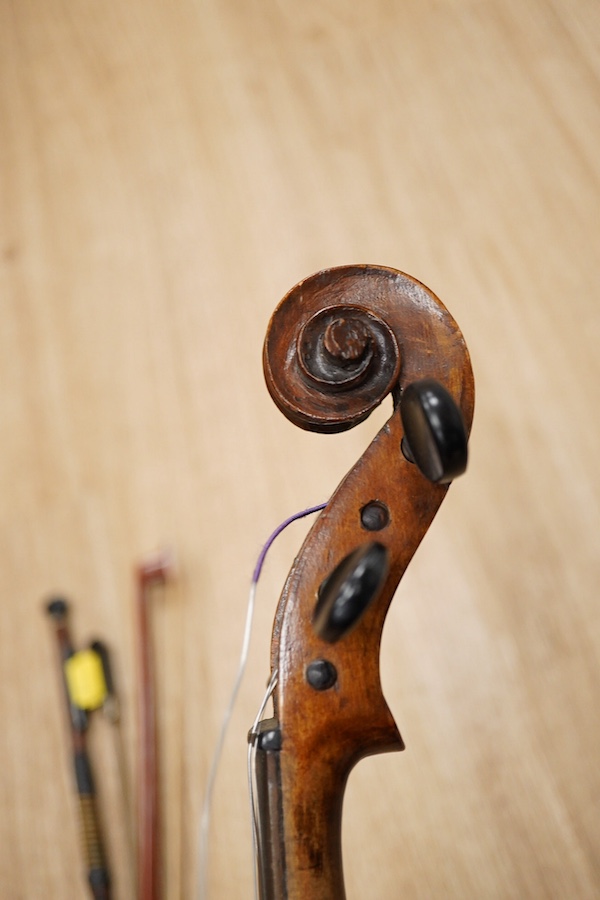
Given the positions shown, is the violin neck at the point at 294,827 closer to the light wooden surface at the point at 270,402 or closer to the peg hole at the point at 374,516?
the peg hole at the point at 374,516

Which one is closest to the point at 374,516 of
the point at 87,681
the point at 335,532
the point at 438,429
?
the point at 335,532

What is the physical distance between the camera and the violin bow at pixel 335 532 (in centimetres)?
44

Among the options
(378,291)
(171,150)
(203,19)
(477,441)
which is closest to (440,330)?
(378,291)

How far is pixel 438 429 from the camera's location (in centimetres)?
35

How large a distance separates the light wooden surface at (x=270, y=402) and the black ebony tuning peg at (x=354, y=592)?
1.95ft

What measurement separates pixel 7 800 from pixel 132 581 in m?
0.29

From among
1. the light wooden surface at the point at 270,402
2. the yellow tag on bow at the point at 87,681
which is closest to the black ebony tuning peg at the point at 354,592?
the light wooden surface at the point at 270,402

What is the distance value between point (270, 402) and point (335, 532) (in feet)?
2.00

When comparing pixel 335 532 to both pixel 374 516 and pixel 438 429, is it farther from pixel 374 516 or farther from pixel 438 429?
pixel 438 429

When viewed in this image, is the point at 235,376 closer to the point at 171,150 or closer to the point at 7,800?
the point at 171,150

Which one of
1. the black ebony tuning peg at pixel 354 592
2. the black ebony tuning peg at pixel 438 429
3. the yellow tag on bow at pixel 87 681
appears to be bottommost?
the black ebony tuning peg at pixel 354 592

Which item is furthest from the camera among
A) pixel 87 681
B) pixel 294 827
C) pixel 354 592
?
pixel 87 681

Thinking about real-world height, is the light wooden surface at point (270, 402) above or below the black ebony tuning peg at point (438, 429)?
above

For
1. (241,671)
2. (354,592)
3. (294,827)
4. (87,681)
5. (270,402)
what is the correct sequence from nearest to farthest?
1. (354,592)
2. (294,827)
3. (241,671)
4. (87,681)
5. (270,402)
